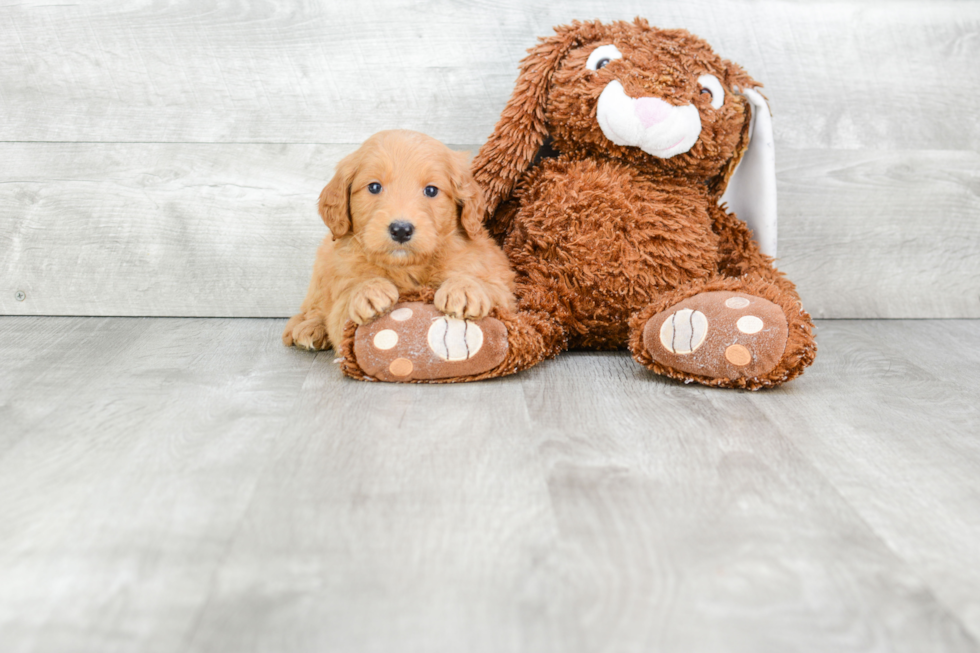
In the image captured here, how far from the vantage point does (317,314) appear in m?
1.54

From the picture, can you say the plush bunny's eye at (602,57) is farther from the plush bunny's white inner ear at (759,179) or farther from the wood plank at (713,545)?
the wood plank at (713,545)

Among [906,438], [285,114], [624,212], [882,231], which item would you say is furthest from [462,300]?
[882,231]

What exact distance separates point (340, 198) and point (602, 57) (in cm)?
54

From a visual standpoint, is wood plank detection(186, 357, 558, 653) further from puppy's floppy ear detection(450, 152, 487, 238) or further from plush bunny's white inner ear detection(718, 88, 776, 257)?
plush bunny's white inner ear detection(718, 88, 776, 257)

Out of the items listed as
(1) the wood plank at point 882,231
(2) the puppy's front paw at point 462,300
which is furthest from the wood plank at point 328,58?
(2) the puppy's front paw at point 462,300

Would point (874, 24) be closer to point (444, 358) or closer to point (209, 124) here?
point (444, 358)

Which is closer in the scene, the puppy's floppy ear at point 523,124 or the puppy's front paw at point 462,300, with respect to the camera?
the puppy's front paw at point 462,300

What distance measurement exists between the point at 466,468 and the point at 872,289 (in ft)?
4.45

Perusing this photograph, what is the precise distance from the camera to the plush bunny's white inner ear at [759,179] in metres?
1.52

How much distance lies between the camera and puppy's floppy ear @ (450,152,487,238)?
1.32 meters

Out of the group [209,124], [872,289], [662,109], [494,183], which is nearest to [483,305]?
[494,183]

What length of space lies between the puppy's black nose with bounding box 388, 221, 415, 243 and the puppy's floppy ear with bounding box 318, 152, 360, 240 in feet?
0.38

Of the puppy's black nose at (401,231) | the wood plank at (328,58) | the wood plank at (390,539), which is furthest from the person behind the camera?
the wood plank at (328,58)

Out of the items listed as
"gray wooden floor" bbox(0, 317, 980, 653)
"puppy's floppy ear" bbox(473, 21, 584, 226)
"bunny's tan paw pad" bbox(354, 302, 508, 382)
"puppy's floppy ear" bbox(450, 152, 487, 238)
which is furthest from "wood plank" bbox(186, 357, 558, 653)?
"puppy's floppy ear" bbox(473, 21, 584, 226)
